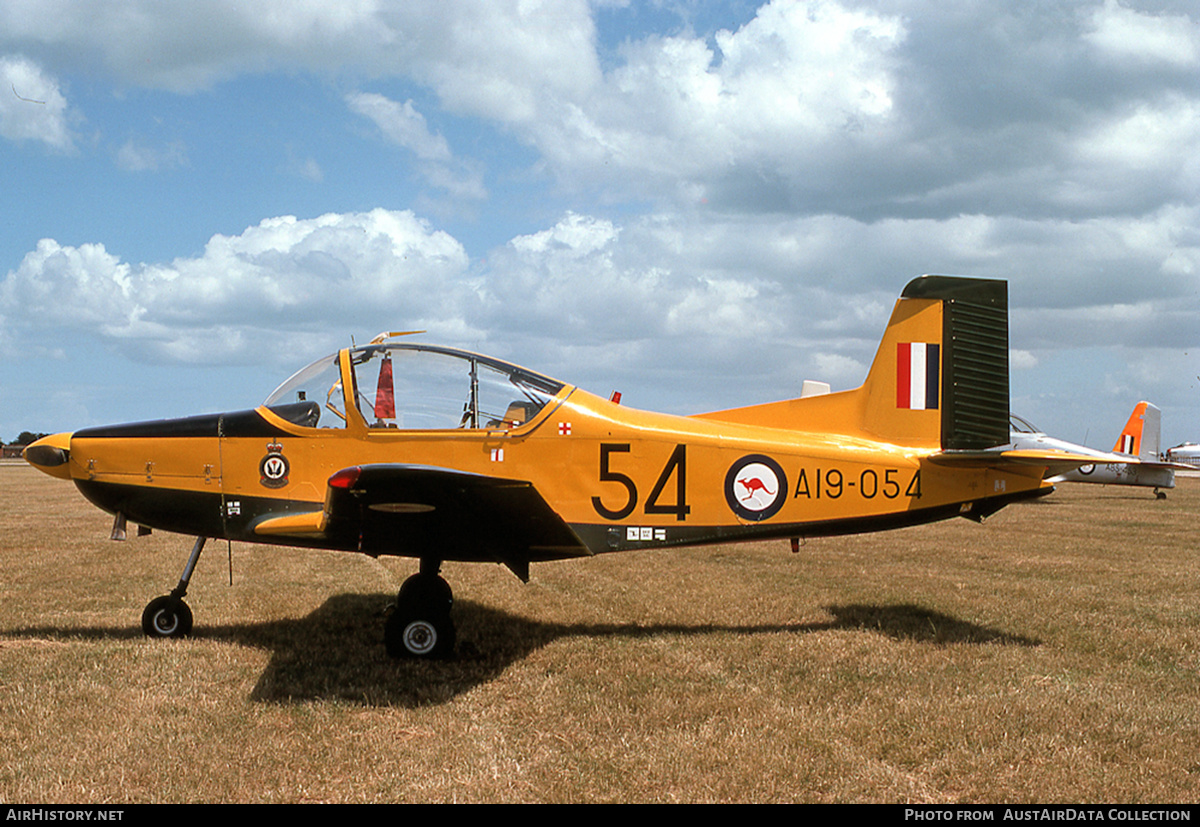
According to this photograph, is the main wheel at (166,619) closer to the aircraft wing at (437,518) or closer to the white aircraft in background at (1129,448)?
the aircraft wing at (437,518)

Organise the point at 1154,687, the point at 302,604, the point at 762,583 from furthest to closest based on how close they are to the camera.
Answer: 1. the point at 762,583
2. the point at 302,604
3. the point at 1154,687

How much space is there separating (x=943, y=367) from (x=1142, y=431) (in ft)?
81.1

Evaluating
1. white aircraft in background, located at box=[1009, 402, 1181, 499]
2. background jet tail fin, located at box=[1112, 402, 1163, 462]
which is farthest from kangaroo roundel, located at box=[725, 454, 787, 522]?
background jet tail fin, located at box=[1112, 402, 1163, 462]

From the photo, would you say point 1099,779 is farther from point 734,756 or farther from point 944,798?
point 734,756

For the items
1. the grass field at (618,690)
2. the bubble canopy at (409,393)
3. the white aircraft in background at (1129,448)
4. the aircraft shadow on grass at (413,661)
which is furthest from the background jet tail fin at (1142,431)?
the bubble canopy at (409,393)

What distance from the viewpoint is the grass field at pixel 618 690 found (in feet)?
12.6

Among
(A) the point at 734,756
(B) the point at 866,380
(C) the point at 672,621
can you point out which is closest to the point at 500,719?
(A) the point at 734,756

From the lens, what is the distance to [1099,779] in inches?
150

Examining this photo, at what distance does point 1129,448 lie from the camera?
27047mm

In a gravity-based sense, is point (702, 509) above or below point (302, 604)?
above

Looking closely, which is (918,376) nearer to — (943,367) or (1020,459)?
(943,367)

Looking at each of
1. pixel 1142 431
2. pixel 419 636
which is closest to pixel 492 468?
pixel 419 636

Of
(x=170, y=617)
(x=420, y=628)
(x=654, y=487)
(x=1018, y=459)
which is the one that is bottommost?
(x=170, y=617)

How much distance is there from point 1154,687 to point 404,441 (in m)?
5.31
